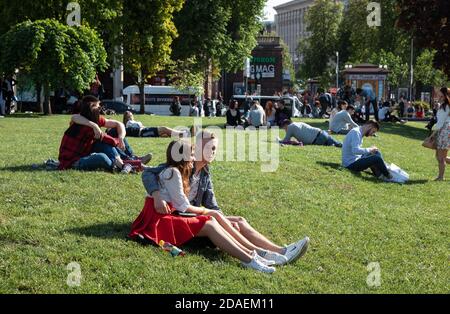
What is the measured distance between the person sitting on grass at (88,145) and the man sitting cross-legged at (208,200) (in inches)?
139

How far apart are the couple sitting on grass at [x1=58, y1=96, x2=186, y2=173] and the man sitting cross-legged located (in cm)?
345

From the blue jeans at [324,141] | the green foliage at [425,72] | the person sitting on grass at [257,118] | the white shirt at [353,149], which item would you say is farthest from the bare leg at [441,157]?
the green foliage at [425,72]

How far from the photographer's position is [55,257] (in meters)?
6.70

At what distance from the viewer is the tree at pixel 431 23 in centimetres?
3297

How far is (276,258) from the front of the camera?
7.45 meters

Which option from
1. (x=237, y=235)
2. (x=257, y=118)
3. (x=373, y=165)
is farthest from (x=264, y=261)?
(x=257, y=118)

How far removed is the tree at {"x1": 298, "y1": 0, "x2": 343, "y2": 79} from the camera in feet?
327

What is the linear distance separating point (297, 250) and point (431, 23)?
93.4 feet

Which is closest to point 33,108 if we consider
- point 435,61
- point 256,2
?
point 256,2

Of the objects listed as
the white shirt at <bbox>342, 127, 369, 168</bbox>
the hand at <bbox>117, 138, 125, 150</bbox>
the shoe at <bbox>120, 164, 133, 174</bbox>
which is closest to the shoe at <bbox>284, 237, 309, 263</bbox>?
the shoe at <bbox>120, 164, 133, 174</bbox>

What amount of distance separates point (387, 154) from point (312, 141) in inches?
88.7

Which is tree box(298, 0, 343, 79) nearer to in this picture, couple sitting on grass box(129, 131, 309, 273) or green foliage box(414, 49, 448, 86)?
green foliage box(414, 49, 448, 86)

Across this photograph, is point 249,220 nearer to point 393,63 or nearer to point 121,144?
point 121,144
